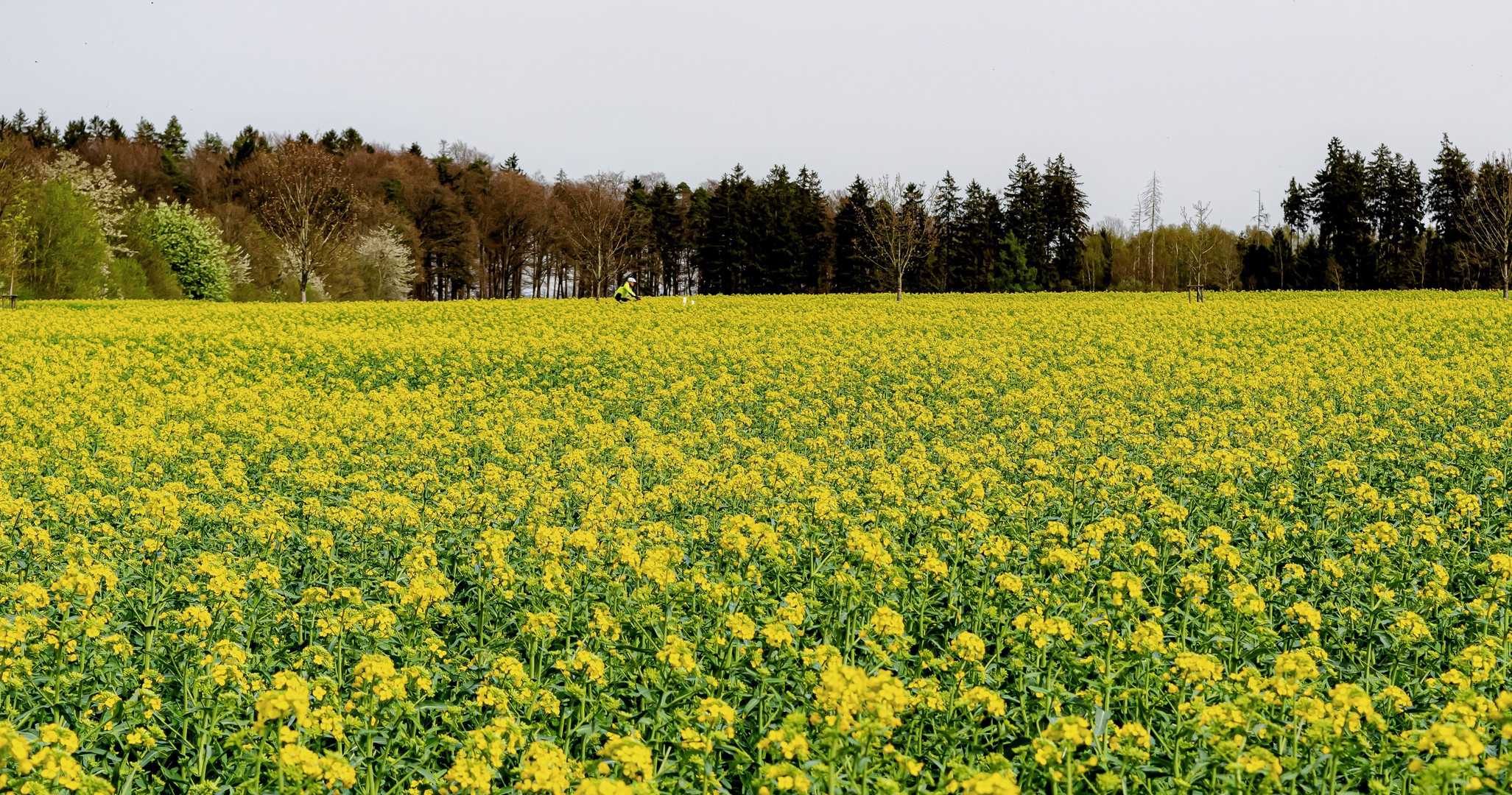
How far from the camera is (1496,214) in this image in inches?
2213

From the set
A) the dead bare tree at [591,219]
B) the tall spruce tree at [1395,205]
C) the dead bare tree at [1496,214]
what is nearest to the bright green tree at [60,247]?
the dead bare tree at [591,219]

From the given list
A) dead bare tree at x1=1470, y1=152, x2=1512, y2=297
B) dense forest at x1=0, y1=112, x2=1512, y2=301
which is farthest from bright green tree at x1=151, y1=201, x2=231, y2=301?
dead bare tree at x1=1470, y1=152, x2=1512, y2=297

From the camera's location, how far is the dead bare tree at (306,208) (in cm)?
5664

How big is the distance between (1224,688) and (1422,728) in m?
0.96

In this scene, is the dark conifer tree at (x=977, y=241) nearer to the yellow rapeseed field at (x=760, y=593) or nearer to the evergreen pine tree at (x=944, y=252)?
the evergreen pine tree at (x=944, y=252)

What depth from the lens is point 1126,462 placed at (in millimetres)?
12852

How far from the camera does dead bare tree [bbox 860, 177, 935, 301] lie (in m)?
58.7

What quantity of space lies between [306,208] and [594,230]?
24602mm

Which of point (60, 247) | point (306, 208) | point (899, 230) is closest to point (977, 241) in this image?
point (899, 230)

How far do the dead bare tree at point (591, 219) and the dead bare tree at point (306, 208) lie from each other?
15055 millimetres

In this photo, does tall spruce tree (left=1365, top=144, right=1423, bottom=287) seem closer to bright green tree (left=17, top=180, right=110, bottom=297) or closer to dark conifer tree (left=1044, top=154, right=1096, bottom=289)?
dark conifer tree (left=1044, top=154, right=1096, bottom=289)

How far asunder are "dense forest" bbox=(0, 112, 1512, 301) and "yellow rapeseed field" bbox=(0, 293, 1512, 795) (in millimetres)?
45036

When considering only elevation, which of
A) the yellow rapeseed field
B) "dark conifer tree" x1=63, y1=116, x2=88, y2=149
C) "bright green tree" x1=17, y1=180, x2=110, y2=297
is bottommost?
the yellow rapeseed field

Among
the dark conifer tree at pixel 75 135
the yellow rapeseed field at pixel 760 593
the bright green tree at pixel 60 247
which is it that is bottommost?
the yellow rapeseed field at pixel 760 593
